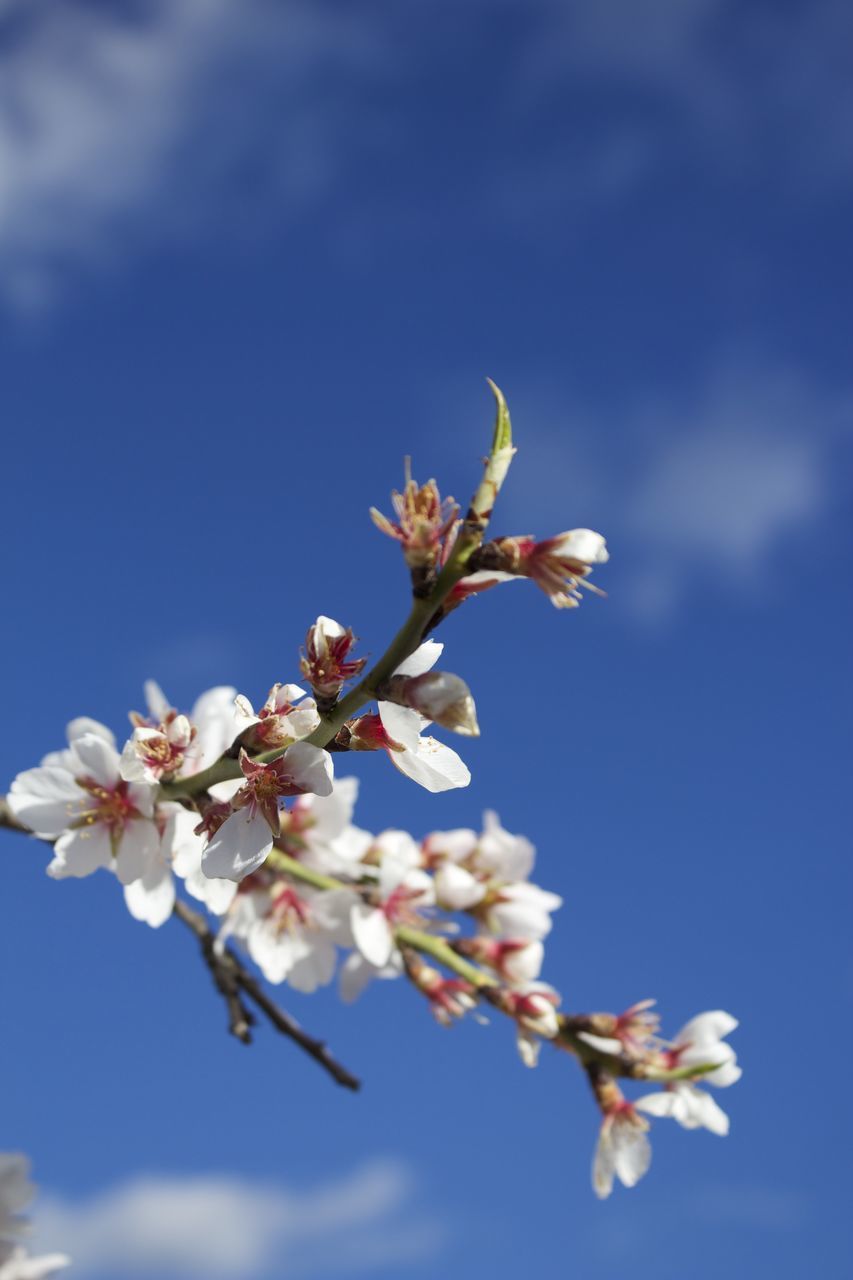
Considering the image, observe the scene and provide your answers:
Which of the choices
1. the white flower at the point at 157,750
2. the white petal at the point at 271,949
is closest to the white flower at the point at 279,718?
the white flower at the point at 157,750

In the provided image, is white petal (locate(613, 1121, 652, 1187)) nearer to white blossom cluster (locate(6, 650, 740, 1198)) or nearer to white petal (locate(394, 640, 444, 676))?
white blossom cluster (locate(6, 650, 740, 1198))

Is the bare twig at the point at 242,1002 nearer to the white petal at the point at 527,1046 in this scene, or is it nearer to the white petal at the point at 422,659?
the white petal at the point at 527,1046

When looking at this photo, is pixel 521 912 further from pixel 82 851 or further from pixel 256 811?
pixel 256 811

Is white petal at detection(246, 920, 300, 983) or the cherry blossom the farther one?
white petal at detection(246, 920, 300, 983)

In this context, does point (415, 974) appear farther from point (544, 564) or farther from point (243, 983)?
point (544, 564)

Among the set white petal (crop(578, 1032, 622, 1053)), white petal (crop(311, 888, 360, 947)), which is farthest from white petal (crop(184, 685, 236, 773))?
white petal (crop(578, 1032, 622, 1053))

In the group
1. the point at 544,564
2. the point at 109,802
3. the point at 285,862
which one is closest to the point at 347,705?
the point at 544,564

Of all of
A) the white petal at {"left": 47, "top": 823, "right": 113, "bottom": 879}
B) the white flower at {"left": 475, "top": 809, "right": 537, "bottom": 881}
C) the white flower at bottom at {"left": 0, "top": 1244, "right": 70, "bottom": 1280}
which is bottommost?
the white flower at bottom at {"left": 0, "top": 1244, "right": 70, "bottom": 1280}

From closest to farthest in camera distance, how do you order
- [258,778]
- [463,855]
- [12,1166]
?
[258,778] < [12,1166] < [463,855]

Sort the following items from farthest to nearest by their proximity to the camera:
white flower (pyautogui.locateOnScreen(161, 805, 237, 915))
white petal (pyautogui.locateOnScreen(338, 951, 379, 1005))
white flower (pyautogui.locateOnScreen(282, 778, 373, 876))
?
1. white petal (pyautogui.locateOnScreen(338, 951, 379, 1005))
2. white flower (pyautogui.locateOnScreen(282, 778, 373, 876))
3. white flower (pyautogui.locateOnScreen(161, 805, 237, 915))

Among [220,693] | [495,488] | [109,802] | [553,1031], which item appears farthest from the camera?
[220,693]
